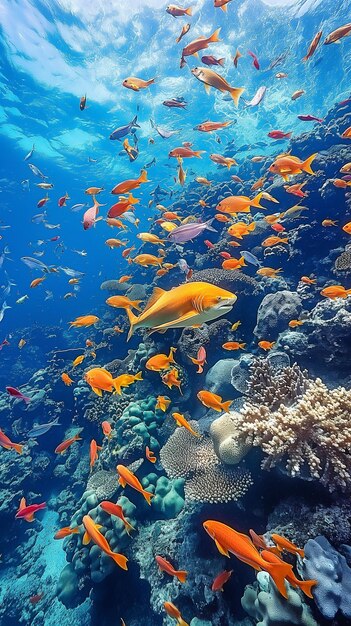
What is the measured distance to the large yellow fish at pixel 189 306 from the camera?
1969 mm

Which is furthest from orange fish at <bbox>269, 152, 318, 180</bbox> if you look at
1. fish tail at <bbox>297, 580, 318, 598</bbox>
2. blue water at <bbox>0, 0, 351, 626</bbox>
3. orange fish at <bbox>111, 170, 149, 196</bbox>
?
fish tail at <bbox>297, 580, 318, 598</bbox>

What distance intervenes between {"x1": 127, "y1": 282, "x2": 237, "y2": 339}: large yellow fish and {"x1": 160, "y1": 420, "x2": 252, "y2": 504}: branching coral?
285 cm

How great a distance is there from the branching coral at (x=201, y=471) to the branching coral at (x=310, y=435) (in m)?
0.67

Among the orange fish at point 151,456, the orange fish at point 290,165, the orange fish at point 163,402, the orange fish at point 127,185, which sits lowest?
the orange fish at point 151,456

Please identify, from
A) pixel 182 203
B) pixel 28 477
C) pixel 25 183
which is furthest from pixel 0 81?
pixel 28 477

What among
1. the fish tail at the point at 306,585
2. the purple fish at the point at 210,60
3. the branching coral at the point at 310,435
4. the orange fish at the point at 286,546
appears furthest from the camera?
the purple fish at the point at 210,60

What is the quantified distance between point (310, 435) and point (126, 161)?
39.8m

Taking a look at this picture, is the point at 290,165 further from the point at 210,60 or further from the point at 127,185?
the point at 127,185

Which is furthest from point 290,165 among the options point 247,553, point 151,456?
point 151,456

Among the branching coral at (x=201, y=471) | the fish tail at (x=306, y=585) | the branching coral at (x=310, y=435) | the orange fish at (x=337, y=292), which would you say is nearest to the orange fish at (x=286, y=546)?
the fish tail at (x=306, y=585)

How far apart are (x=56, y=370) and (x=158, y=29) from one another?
23.8 m

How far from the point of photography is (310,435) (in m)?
3.36

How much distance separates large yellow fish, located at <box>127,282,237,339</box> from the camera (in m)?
1.97

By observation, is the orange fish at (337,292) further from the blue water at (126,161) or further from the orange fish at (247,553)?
the orange fish at (247,553)
